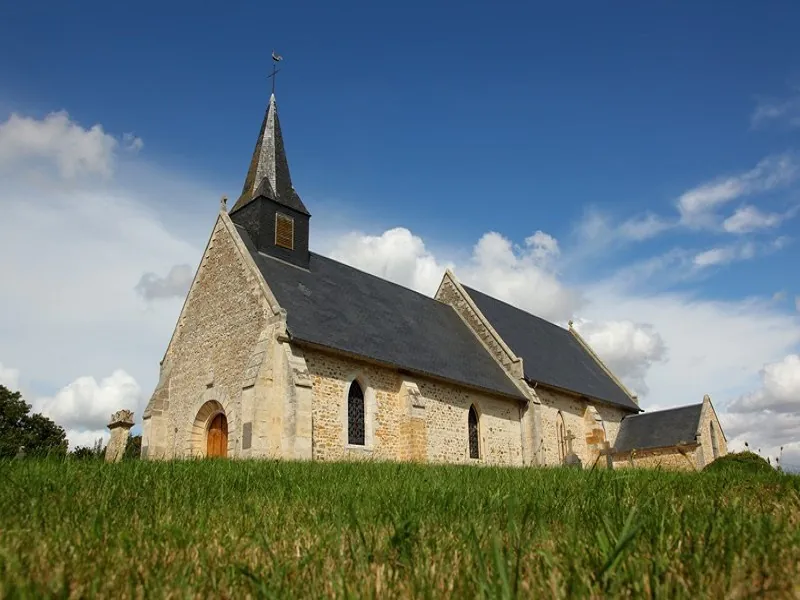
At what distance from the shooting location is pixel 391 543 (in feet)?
9.87

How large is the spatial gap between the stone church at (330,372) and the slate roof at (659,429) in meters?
0.21

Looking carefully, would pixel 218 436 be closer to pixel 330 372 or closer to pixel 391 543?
pixel 330 372

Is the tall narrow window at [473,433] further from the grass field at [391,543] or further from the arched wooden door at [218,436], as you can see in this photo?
the grass field at [391,543]

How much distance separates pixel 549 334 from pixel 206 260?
1775cm

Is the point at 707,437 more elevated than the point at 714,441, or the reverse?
the point at 707,437

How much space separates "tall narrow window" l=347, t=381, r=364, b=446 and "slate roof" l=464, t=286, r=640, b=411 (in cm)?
797

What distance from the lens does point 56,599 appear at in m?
2.33

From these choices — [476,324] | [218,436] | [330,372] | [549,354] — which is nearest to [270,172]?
[330,372]

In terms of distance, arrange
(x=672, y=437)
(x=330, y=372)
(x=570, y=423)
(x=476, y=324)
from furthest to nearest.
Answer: (x=672, y=437)
(x=476, y=324)
(x=570, y=423)
(x=330, y=372)

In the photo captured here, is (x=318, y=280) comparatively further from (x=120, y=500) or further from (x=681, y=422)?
(x=681, y=422)

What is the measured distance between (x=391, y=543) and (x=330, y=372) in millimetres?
13531

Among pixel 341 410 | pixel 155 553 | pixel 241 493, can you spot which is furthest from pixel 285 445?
pixel 155 553

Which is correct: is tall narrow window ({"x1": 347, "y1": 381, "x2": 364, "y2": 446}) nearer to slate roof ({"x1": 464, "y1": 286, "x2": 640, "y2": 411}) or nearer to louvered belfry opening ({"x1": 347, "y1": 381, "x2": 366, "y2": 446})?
louvered belfry opening ({"x1": 347, "y1": 381, "x2": 366, "y2": 446})

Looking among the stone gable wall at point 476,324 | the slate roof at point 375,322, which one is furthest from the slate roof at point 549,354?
the slate roof at point 375,322
